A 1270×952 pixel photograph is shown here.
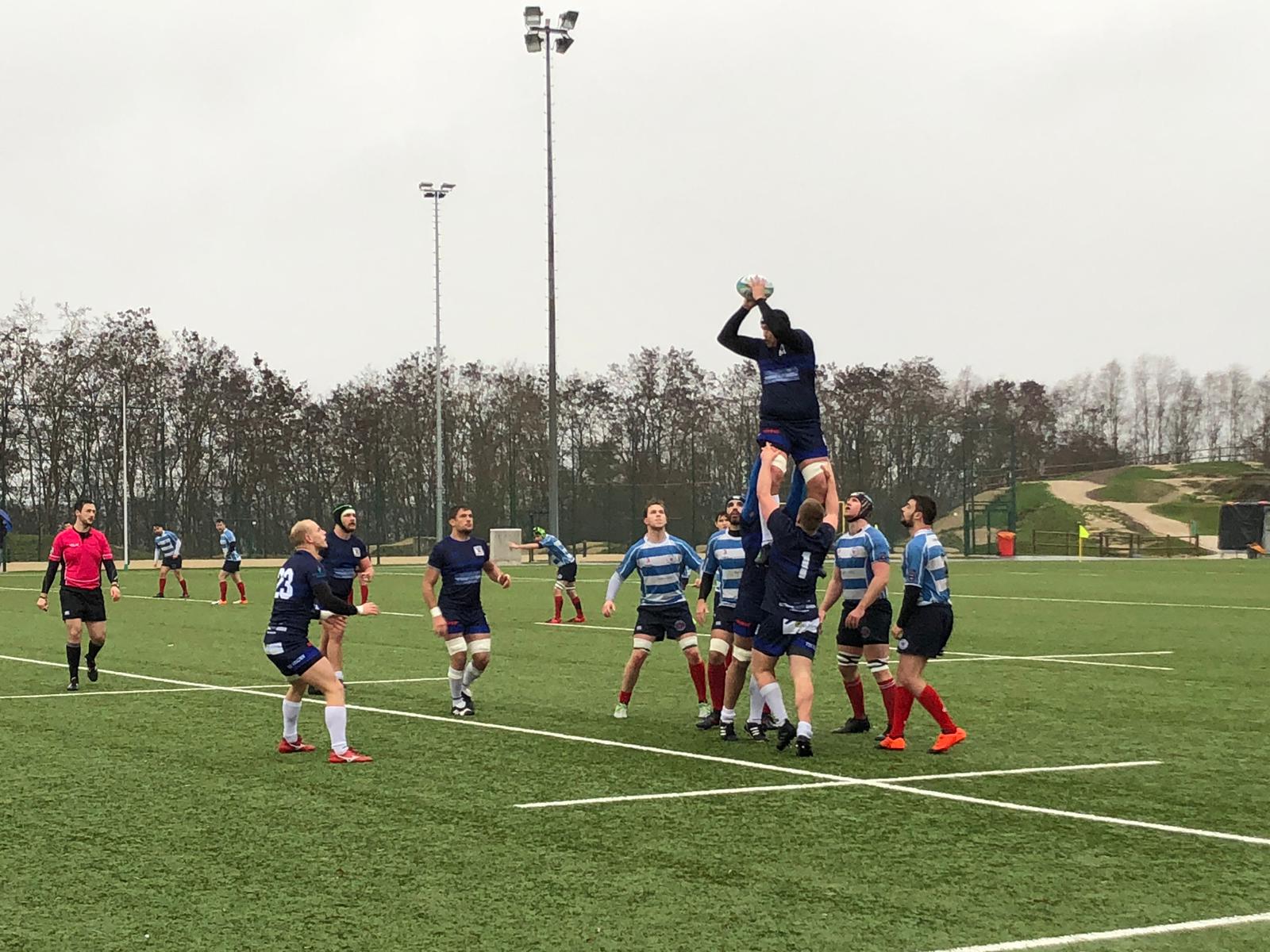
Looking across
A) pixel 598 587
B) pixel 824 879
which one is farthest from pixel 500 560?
pixel 824 879

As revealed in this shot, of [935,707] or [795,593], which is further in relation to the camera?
[935,707]

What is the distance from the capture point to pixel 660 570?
13.8m

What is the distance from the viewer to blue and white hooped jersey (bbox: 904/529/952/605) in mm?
11289

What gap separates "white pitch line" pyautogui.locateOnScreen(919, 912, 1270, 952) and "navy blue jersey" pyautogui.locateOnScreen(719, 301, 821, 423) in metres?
5.27

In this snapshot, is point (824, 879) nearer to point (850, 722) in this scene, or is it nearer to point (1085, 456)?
point (850, 722)

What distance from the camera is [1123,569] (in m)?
50.3

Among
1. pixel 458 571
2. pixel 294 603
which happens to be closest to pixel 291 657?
pixel 294 603

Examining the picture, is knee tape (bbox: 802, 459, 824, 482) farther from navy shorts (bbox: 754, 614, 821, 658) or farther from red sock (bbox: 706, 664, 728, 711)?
red sock (bbox: 706, 664, 728, 711)

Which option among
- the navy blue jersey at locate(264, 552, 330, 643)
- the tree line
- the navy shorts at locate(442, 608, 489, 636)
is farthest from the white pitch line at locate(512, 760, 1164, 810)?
the tree line

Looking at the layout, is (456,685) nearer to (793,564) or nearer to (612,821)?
(793,564)

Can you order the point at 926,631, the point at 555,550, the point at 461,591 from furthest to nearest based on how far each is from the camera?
1. the point at 555,550
2. the point at 461,591
3. the point at 926,631

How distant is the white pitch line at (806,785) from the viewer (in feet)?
31.3

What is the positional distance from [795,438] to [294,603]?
3788mm

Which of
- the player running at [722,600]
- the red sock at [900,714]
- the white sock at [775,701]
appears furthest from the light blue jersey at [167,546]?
the red sock at [900,714]
